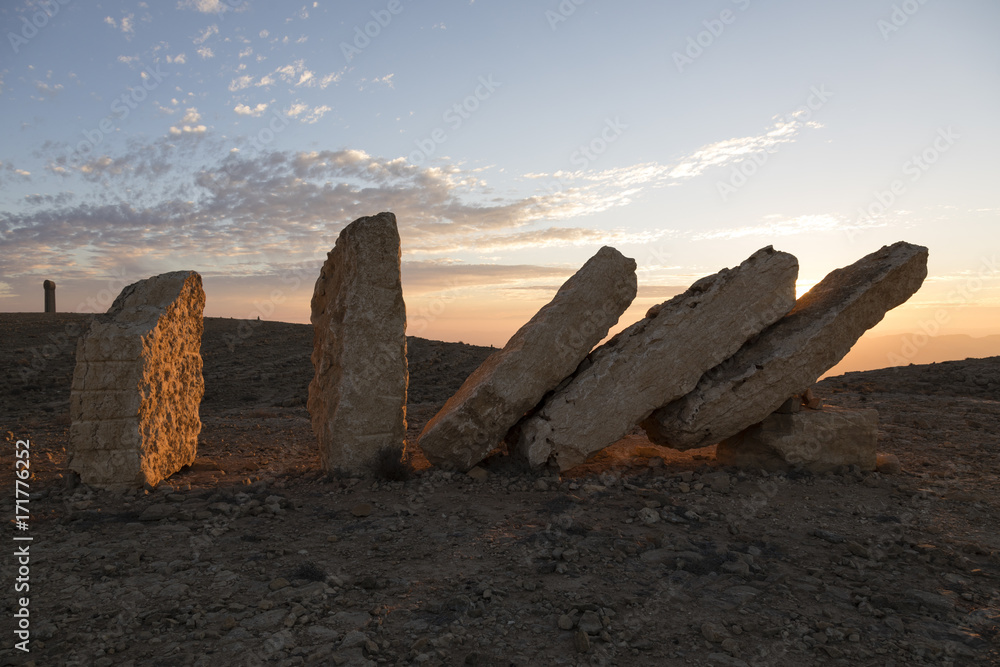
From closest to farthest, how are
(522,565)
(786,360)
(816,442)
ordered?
(522,565)
(786,360)
(816,442)

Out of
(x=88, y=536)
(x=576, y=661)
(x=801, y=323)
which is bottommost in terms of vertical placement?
(x=576, y=661)

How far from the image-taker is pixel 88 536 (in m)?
5.32

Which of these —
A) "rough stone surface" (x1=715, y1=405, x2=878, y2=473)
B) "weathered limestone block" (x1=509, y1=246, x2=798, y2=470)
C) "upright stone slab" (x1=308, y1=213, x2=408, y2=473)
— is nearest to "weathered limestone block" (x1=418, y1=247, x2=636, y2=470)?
"weathered limestone block" (x1=509, y1=246, x2=798, y2=470)

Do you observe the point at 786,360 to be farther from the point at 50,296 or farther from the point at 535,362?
the point at 50,296

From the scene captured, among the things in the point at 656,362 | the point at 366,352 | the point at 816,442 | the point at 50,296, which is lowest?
the point at 816,442

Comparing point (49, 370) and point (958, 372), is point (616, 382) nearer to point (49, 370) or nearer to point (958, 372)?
point (958, 372)

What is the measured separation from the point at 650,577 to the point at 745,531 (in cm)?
151

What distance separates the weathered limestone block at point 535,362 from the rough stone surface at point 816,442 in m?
2.41

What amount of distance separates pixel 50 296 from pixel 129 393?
98.6 feet

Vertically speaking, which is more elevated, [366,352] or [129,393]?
[366,352]

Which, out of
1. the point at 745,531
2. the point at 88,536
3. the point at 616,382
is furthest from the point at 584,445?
the point at 88,536

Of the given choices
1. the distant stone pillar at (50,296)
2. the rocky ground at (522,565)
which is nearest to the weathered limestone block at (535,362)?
the rocky ground at (522,565)

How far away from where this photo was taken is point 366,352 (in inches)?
285

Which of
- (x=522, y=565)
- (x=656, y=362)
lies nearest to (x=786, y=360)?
(x=656, y=362)
